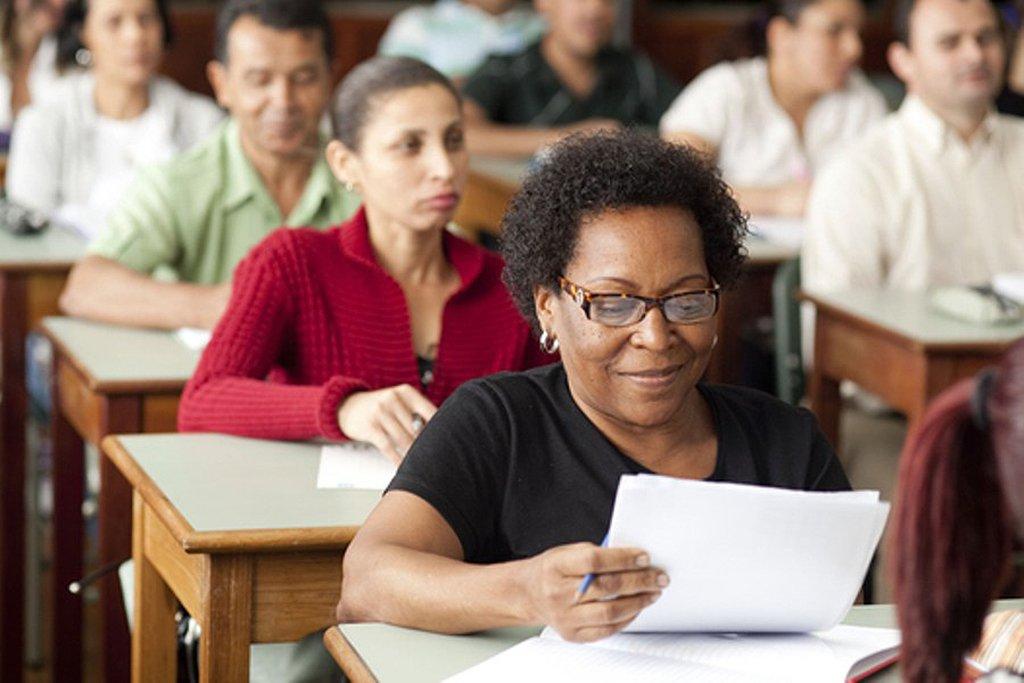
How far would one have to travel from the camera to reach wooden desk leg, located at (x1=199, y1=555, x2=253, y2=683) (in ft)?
6.57

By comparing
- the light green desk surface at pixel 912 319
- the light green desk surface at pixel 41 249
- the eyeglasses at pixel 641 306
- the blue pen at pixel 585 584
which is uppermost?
the eyeglasses at pixel 641 306

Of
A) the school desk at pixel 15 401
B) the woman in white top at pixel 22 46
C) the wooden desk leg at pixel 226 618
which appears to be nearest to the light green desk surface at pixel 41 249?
the school desk at pixel 15 401

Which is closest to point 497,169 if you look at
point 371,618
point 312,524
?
point 312,524

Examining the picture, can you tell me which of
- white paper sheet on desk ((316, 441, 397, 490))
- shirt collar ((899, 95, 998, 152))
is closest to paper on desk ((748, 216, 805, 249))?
shirt collar ((899, 95, 998, 152))

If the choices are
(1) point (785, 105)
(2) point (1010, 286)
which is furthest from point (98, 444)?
(1) point (785, 105)

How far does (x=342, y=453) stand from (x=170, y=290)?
0.85m

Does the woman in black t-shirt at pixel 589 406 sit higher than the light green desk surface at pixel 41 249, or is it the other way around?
the woman in black t-shirt at pixel 589 406

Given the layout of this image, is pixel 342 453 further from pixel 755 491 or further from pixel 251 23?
pixel 251 23

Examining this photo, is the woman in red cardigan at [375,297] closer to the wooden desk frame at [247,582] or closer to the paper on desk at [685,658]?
the wooden desk frame at [247,582]

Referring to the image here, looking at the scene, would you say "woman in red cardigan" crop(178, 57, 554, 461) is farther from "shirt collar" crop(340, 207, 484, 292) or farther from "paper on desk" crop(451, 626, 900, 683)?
"paper on desk" crop(451, 626, 900, 683)

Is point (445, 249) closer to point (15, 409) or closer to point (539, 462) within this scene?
point (539, 462)

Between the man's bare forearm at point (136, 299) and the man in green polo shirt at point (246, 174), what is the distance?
2.7 inches

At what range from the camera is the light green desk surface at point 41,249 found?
3.50 m

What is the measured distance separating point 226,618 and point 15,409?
160 cm
